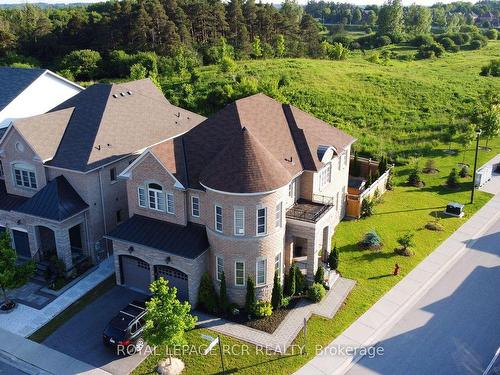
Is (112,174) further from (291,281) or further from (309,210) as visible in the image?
(291,281)

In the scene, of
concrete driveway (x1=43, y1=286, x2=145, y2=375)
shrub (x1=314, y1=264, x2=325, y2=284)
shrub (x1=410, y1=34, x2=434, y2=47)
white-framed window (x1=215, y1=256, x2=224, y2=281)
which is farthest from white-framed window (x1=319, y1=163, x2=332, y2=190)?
shrub (x1=410, y1=34, x2=434, y2=47)

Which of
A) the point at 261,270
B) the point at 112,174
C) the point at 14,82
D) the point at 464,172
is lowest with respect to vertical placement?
the point at 464,172

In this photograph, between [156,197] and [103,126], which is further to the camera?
[103,126]

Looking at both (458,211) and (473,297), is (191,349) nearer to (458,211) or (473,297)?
(473,297)

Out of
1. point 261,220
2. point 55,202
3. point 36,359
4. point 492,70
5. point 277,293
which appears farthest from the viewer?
point 492,70

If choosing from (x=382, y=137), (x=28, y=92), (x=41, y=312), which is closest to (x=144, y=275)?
(x=41, y=312)

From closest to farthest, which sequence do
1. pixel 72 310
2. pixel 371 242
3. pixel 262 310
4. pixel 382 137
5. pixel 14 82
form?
pixel 262 310
pixel 72 310
pixel 371 242
pixel 14 82
pixel 382 137

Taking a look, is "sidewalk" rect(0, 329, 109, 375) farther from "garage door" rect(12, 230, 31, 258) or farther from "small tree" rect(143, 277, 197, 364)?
"garage door" rect(12, 230, 31, 258)
